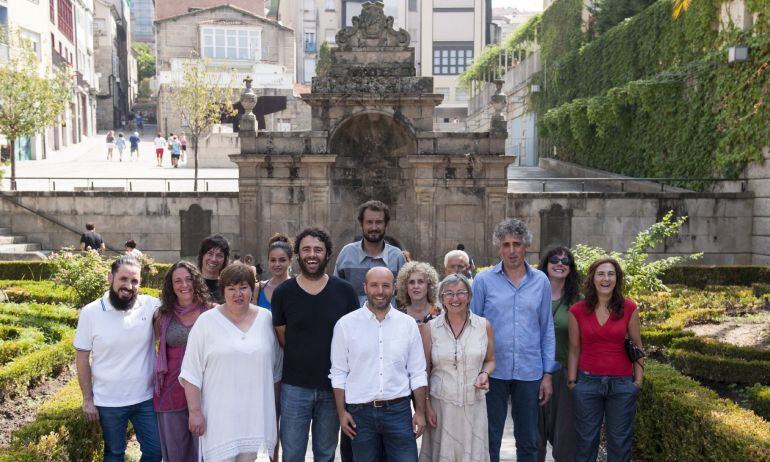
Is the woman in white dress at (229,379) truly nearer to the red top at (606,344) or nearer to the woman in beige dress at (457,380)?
the woman in beige dress at (457,380)

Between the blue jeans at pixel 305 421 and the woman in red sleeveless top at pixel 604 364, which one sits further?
the woman in red sleeveless top at pixel 604 364

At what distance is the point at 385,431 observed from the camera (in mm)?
5387

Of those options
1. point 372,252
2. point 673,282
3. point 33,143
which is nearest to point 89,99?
point 33,143

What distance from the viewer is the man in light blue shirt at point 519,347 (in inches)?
234

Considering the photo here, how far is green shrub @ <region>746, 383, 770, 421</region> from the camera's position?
7070 millimetres

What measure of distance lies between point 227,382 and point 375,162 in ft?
41.5

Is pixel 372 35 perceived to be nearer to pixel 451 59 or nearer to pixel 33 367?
pixel 33 367

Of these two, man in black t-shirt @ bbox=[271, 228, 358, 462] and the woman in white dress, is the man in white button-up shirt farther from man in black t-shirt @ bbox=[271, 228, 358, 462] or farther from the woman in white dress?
the woman in white dress

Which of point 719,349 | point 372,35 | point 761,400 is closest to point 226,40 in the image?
point 372,35

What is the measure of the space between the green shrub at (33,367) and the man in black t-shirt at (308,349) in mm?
3965

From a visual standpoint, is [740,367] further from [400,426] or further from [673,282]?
[673,282]

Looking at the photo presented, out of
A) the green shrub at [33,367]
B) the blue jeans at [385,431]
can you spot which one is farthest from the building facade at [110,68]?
the blue jeans at [385,431]

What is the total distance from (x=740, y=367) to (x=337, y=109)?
1085 centimetres

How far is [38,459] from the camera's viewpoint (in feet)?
18.8
